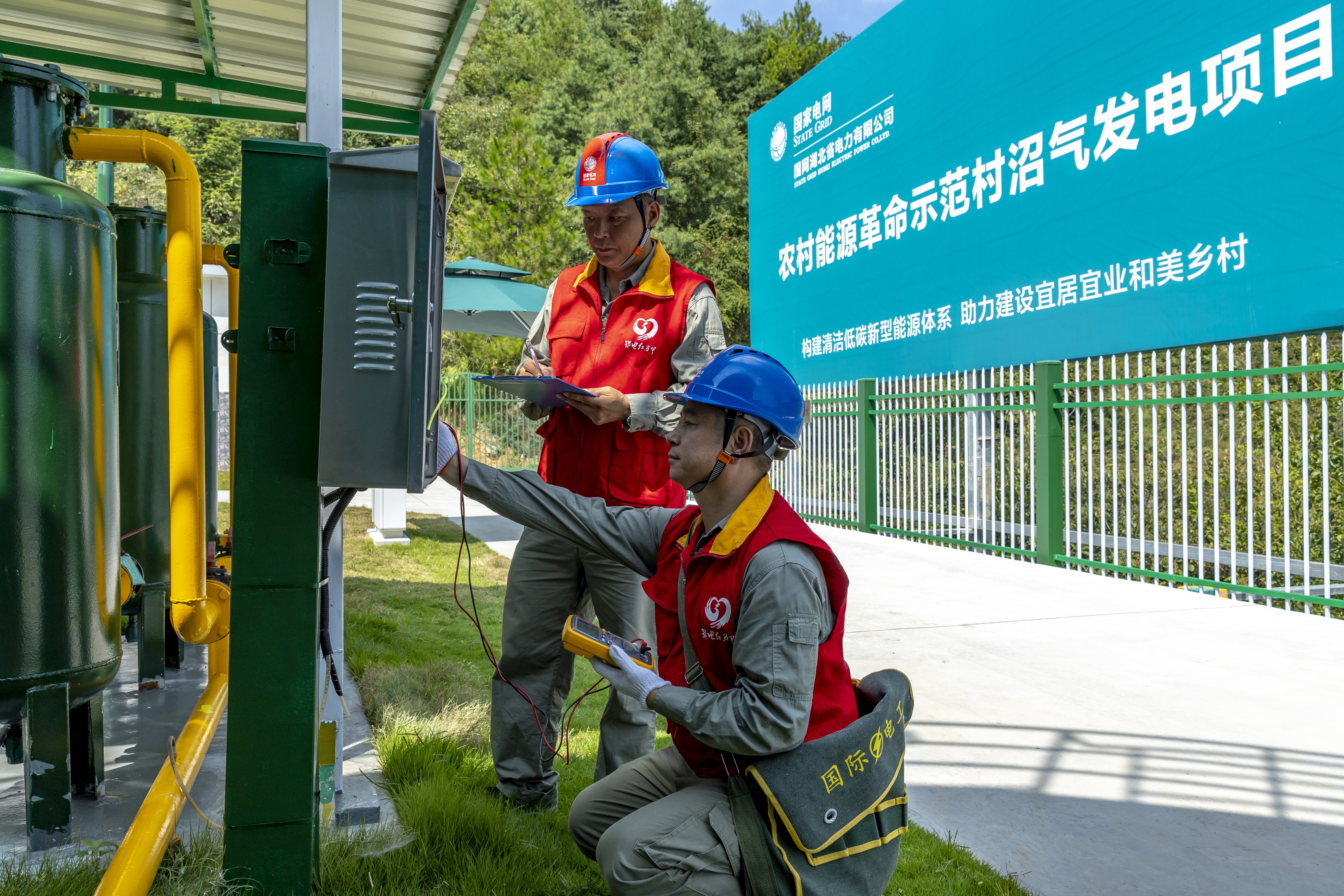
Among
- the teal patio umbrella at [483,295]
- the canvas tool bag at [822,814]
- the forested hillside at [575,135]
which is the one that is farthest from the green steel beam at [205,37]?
the forested hillside at [575,135]

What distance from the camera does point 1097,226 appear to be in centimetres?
877

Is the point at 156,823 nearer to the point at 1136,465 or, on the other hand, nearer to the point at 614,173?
the point at 614,173

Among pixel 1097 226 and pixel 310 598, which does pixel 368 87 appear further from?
pixel 1097 226

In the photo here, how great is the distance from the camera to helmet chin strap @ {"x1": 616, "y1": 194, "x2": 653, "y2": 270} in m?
3.16

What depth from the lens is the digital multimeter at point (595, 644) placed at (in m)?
2.30

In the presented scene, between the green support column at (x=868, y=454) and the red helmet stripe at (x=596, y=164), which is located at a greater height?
the red helmet stripe at (x=596, y=164)

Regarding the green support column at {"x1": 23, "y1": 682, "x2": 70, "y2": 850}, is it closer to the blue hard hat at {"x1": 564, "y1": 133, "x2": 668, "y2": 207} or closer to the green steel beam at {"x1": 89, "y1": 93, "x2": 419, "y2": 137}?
the blue hard hat at {"x1": 564, "y1": 133, "x2": 668, "y2": 207}

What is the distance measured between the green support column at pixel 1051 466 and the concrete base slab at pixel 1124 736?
4.93 ft

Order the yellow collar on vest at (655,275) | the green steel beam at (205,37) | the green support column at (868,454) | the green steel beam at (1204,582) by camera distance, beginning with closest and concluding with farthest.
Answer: the yellow collar on vest at (655,275), the green steel beam at (205,37), the green steel beam at (1204,582), the green support column at (868,454)

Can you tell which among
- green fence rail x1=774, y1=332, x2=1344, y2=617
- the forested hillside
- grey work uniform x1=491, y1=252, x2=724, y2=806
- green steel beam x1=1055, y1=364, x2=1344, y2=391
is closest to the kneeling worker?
grey work uniform x1=491, y1=252, x2=724, y2=806

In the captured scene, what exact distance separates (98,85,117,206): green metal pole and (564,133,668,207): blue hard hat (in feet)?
15.2

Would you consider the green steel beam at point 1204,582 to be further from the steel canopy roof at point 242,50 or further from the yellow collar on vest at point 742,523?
the steel canopy roof at point 242,50

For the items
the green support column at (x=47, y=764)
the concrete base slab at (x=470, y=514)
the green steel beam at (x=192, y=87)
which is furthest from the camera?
the concrete base slab at (x=470, y=514)

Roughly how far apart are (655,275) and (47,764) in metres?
2.32
